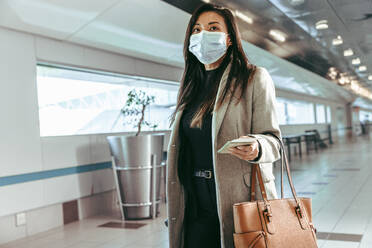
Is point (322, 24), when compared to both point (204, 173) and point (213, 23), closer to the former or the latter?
point (213, 23)

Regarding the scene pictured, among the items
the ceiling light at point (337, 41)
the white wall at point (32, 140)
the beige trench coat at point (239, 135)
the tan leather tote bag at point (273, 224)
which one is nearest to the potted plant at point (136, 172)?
the white wall at point (32, 140)

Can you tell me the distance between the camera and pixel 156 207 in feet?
18.9

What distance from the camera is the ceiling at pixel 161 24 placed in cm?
465

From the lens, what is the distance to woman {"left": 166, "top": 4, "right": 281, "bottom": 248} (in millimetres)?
1375

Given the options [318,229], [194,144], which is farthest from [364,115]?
[194,144]

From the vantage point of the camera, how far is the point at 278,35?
25.4 feet

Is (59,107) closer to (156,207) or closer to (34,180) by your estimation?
(34,180)

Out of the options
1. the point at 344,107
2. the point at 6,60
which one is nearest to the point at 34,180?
the point at 6,60

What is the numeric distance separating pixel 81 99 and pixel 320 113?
64.5 ft

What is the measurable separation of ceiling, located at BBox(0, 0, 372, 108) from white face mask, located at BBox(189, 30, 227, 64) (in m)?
3.32

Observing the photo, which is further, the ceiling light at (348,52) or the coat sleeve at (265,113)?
the ceiling light at (348,52)

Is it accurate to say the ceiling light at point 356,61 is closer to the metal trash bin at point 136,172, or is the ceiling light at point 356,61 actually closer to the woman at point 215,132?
the metal trash bin at point 136,172

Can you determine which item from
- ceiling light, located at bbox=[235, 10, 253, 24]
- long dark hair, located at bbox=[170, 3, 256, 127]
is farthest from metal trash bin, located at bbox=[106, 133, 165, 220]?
long dark hair, located at bbox=[170, 3, 256, 127]

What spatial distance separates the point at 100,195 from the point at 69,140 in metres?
1.08
